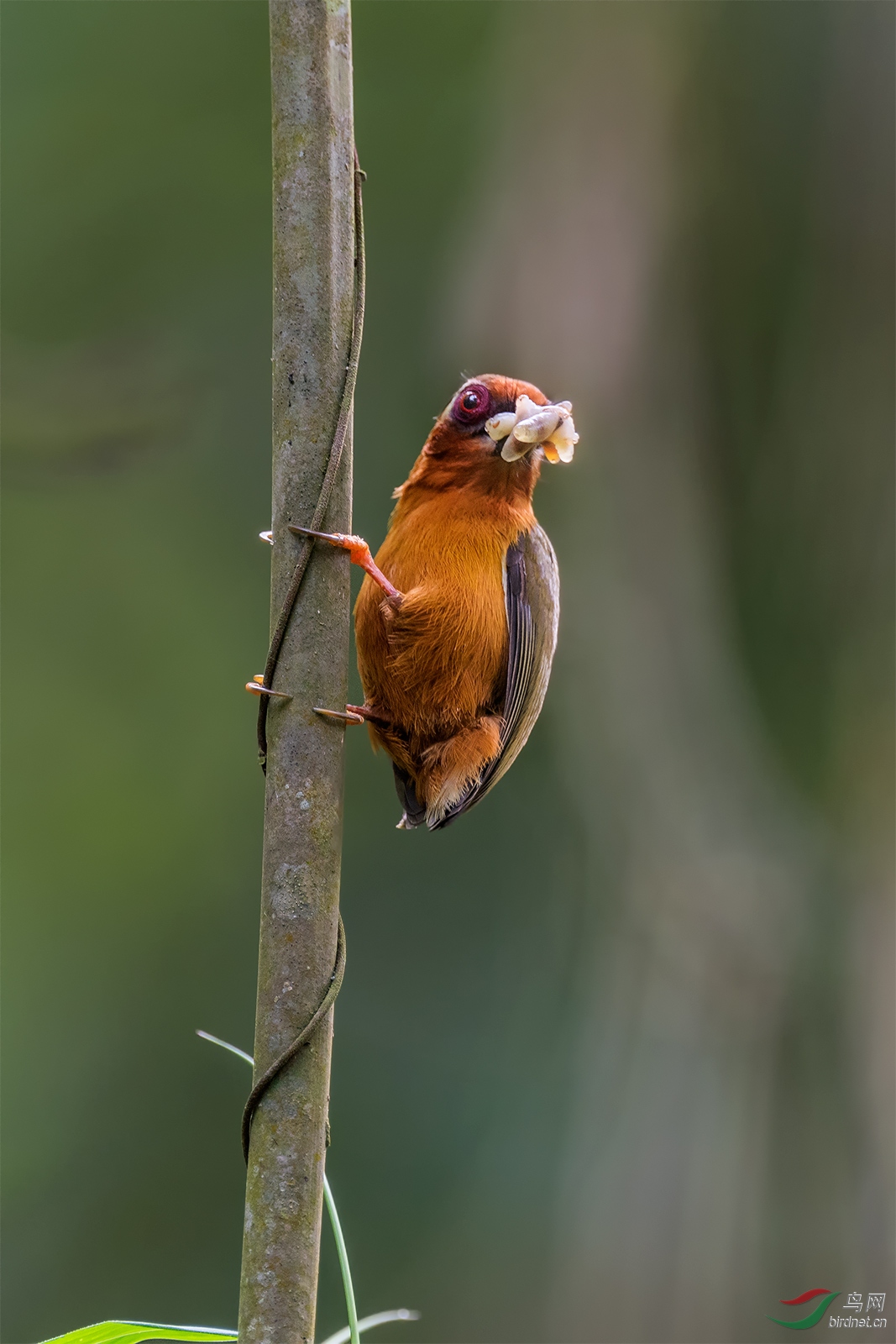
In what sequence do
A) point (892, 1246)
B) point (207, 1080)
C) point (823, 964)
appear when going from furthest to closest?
point (207, 1080)
point (823, 964)
point (892, 1246)

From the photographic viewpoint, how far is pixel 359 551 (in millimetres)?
1704

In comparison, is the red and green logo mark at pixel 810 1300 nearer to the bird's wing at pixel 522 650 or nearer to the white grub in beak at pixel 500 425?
the bird's wing at pixel 522 650

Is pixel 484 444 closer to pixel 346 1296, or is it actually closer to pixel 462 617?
pixel 462 617

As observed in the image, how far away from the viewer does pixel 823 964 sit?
4.08 m

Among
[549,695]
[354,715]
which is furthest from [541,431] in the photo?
[549,695]

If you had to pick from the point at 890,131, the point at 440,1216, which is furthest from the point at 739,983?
the point at 890,131

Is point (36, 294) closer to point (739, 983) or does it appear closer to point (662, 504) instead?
point (662, 504)

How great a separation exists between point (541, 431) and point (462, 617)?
39cm

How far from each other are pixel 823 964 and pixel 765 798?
64 centimetres

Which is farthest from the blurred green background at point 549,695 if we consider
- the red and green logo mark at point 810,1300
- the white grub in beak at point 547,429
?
the white grub in beak at point 547,429

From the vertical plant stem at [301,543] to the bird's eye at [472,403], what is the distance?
780 millimetres

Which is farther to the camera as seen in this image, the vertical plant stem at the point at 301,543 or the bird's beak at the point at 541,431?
the bird's beak at the point at 541,431

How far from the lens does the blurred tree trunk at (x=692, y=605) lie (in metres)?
3.97

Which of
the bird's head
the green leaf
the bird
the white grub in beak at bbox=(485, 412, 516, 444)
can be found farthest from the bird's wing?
the green leaf
